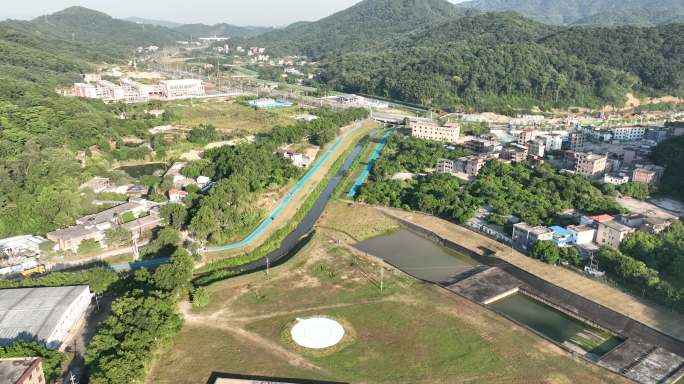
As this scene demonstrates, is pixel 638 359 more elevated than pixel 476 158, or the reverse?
pixel 476 158

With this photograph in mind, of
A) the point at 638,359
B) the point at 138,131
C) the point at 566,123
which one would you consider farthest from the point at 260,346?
the point at 566,123

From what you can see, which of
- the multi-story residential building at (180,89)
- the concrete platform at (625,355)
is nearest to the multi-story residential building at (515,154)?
the concrete platform at (625,355)

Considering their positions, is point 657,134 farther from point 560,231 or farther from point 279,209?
point 279,209

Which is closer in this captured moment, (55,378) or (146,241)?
(55,378)

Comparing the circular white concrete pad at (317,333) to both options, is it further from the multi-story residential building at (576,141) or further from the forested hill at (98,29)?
the forested hill at (98,29)

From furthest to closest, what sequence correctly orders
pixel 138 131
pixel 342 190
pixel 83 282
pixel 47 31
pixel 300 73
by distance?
pixel 47 31 → pixel 300 73 → pixel 138 131 → pixel 342 190 → pixel 83 282

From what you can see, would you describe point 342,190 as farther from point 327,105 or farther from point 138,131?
point 327,105

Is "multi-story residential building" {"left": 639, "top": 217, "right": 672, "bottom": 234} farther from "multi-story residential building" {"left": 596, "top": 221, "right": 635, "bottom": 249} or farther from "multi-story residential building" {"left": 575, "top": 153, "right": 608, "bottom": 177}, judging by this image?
"multi-story residential building" {"left": 575, "top": 153, "right": 608, "bottom": 177}

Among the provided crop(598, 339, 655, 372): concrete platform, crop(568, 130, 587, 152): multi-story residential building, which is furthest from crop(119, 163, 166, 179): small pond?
crop(568, 130, 587, 152): multi-story residential building
